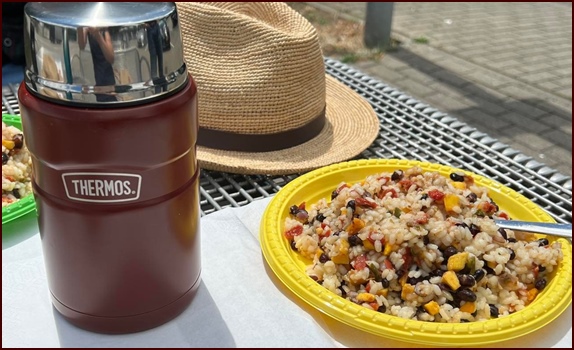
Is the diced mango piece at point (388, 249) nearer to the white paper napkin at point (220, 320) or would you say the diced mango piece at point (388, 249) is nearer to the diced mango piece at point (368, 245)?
the diced mango piece at point (368, 245)

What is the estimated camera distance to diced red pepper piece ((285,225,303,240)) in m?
1.16

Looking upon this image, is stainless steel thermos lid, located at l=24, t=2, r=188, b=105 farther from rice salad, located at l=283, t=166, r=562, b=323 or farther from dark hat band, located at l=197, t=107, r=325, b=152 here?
dark hat band, located at l=197, t=107, r=325, b=152

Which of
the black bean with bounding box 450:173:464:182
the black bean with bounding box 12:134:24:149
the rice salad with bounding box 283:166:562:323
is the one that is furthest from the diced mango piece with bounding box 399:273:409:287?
the black bean with bounding box 12:134:24:149

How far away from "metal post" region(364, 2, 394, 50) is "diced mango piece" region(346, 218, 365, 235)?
13.2 feet

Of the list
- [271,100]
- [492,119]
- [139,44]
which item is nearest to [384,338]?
[139,44]

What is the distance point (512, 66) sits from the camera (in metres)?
4.73

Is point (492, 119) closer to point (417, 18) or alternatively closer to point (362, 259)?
point (417, 18)

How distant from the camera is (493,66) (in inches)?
185

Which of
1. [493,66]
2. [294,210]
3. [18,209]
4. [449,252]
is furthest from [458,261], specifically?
[493,66]

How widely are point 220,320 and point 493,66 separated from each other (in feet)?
14.0

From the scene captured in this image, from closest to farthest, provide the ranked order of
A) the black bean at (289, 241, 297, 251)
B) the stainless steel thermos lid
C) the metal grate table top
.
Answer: the stainless steel thermos lid → the black bean at (289, 241, 297, 251) → the metal grate table top

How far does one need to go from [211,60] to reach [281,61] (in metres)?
0.20

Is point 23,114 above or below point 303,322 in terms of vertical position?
above

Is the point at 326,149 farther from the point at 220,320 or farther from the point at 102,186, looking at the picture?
the point at 102,186
